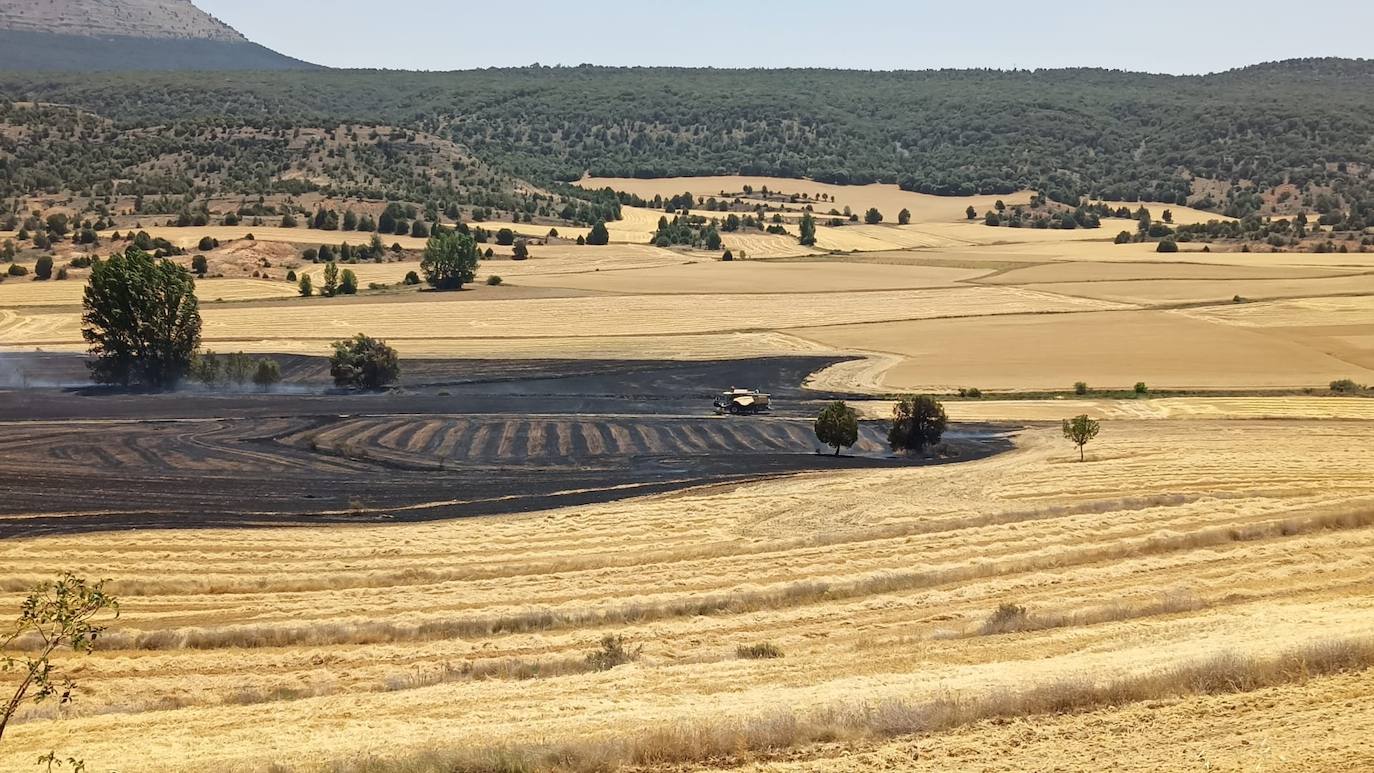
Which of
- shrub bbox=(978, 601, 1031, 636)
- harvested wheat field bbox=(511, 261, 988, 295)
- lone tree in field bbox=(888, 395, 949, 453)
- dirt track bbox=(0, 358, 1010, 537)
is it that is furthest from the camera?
harvested wheat field bbox=(511, 261, 988, 295)

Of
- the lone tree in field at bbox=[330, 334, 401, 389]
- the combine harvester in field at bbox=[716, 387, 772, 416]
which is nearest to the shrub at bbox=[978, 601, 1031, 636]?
the combine harvester in field at bbox=[716, 387, 772, 416]

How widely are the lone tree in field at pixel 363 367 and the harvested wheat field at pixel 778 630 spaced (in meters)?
30.1

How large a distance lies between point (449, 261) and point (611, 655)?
89.4 m

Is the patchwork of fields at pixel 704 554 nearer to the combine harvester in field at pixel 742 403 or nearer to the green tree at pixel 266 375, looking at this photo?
the combine harvester in field at pixel 742 403

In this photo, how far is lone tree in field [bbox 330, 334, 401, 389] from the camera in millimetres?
70375

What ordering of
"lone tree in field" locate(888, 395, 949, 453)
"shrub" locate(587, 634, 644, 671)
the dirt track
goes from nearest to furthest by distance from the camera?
"shrub" locate(587, 634, 644, 671) < the dirt track < "lone tree in field" locate(888, 395, 949, 453)

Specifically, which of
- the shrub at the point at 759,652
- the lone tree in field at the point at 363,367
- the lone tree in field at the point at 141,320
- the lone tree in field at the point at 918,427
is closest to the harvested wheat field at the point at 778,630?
the shrub at the point at 759,652

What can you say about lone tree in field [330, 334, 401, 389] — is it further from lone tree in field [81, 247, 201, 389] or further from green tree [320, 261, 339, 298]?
green tree [320, 261, 339, 298]

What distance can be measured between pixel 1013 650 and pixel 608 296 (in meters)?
84.5

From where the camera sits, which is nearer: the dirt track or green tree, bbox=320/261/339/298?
the dirt track

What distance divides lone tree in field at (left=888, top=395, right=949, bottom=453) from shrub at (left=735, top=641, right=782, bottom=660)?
28.1 meters

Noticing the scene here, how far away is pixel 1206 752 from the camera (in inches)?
758

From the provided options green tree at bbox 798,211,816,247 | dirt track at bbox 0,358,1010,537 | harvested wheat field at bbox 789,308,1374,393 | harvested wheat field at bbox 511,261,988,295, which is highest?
green tree at bbox 798,211,816,247

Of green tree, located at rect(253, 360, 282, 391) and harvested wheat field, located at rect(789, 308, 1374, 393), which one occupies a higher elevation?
harvested wheat field, located at rect(789, 308, 1374, 393)
